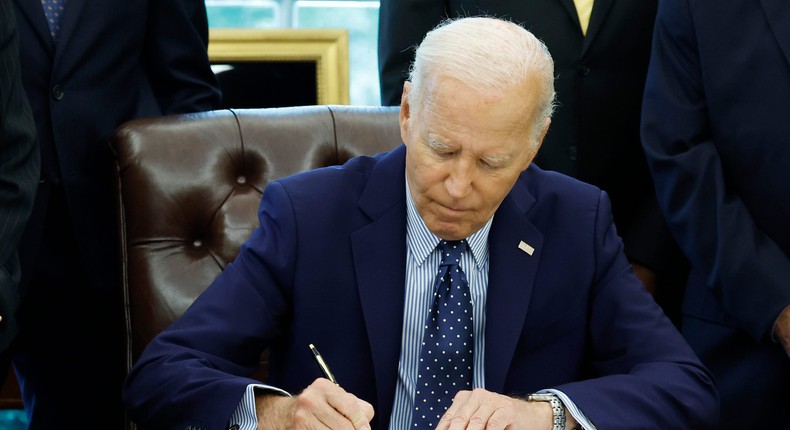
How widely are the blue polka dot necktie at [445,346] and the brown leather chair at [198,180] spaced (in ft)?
1.61

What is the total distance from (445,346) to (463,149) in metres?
0.37

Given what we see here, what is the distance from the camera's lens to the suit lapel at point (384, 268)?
7.06 ft

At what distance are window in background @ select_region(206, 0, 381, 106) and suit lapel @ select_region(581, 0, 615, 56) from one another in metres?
1.40

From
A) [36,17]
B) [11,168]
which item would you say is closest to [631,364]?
→ [11,168]

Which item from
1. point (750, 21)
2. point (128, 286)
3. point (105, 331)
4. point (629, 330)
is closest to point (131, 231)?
point (128, 286)

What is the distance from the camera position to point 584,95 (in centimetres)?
289

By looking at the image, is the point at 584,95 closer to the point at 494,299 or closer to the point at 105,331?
the point at 494,299

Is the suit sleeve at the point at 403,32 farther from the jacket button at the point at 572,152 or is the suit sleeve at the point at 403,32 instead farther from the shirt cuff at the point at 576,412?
the shirt cuff at the point at 576,412

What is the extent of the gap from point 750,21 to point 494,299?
0.87 meters

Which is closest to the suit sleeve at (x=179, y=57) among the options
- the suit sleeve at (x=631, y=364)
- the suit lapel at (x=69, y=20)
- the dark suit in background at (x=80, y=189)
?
the dark suit in background at (x=80, y=189)

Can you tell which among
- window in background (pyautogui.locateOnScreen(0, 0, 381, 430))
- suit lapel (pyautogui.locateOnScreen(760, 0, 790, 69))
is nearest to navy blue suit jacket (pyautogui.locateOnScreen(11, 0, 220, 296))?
window in background (pyautogui.locateOnScreen(0, 0, 381, 430))

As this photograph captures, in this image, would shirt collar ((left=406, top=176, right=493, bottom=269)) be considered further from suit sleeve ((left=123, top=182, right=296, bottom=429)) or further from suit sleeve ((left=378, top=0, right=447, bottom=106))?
suit sleeve ((left=378, top=0, right=447, bottom=106))

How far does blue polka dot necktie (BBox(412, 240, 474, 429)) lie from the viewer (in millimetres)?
2104

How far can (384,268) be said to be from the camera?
2.19m
